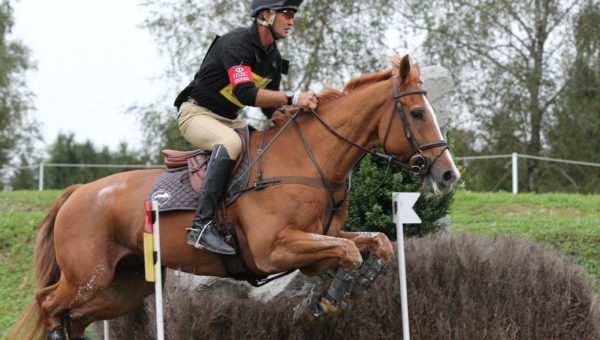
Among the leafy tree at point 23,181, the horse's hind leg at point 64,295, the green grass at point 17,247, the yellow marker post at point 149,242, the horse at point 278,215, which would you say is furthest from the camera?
the leafy tree at point 23,181

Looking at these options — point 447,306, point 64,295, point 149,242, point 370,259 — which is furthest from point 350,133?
point 64,295

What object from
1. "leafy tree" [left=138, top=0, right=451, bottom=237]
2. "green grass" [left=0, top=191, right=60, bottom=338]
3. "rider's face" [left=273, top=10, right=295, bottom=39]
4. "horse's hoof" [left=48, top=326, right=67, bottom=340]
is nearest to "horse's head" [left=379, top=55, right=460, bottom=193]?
"rider's face" [left=273, top=10, right=295, bottom=39]

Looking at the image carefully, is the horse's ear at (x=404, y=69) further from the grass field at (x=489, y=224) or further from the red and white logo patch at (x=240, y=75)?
the grass field at (x=489, y=224)

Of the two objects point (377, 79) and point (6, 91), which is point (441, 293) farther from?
point (6, 91)

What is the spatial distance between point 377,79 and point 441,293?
1.90 m

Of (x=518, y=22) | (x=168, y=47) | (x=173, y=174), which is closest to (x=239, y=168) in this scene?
(x=173, y=174)

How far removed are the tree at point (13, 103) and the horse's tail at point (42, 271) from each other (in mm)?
29725

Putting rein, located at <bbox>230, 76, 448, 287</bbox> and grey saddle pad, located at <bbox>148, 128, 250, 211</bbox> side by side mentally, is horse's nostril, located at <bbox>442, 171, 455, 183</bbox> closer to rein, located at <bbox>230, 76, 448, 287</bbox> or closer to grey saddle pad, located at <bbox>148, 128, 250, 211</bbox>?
rein, located at <bbox>230, 76, 448, 287</bbox>

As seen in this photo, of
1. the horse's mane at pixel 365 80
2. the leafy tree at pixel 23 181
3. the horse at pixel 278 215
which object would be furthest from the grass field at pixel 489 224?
the leafy tree at pixel 23 181

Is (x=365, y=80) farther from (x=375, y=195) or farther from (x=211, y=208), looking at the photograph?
(x=375, y=195)

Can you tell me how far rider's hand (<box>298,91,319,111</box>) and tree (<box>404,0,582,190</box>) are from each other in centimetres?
1728

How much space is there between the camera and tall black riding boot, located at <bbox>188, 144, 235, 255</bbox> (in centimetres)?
573

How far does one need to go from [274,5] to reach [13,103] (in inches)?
1278

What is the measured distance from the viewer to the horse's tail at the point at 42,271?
6633 mm
